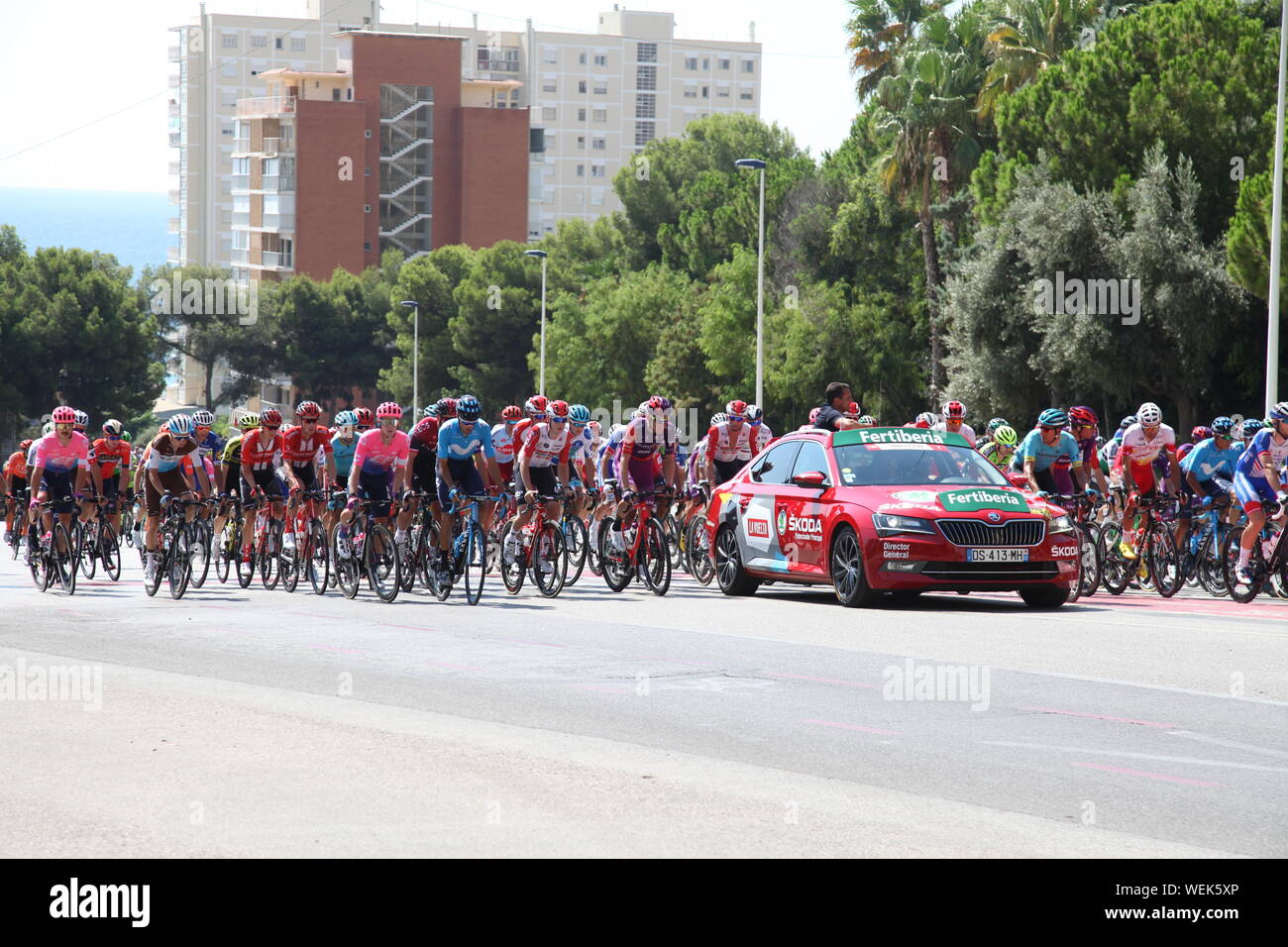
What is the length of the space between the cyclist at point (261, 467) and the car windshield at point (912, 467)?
23.1 ft

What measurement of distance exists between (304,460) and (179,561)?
226 centimetres

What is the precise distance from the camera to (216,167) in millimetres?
161125

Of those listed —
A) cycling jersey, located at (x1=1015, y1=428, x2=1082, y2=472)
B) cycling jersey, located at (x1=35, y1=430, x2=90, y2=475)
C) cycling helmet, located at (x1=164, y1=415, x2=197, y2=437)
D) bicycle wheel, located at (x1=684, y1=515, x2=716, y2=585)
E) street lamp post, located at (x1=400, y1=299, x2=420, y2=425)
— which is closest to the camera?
cycling jersey, located at (x1=1015, y1=428, x2=1082, y2=472)

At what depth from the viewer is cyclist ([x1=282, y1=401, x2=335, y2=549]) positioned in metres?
20.8

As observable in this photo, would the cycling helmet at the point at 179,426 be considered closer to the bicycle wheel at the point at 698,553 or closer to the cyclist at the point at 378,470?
the cyclist at the point at 378,470

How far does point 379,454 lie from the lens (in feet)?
61.3

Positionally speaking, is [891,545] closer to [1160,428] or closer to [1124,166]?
[1160,428]

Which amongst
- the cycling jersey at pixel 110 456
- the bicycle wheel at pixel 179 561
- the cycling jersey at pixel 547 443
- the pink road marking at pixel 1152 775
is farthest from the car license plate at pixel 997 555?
the cycling jersey at pixel 110 456

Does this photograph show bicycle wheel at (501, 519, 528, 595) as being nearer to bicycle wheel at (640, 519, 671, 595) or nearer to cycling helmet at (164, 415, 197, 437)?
bicycle wheel at (640, 519, 671, 595)

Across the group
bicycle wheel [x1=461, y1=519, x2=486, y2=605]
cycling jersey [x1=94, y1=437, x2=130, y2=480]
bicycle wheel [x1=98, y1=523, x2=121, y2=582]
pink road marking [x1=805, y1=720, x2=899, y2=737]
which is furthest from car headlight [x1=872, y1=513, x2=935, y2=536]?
cycling jersey [x1=94, y1=437, x2=130, y2=480]

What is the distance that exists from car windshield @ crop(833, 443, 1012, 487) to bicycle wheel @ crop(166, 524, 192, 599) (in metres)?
6.94

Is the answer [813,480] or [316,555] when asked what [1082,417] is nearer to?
[813,480]

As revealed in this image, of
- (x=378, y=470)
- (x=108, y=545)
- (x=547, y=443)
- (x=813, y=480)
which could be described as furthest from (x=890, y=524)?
(x=108, y=545)
